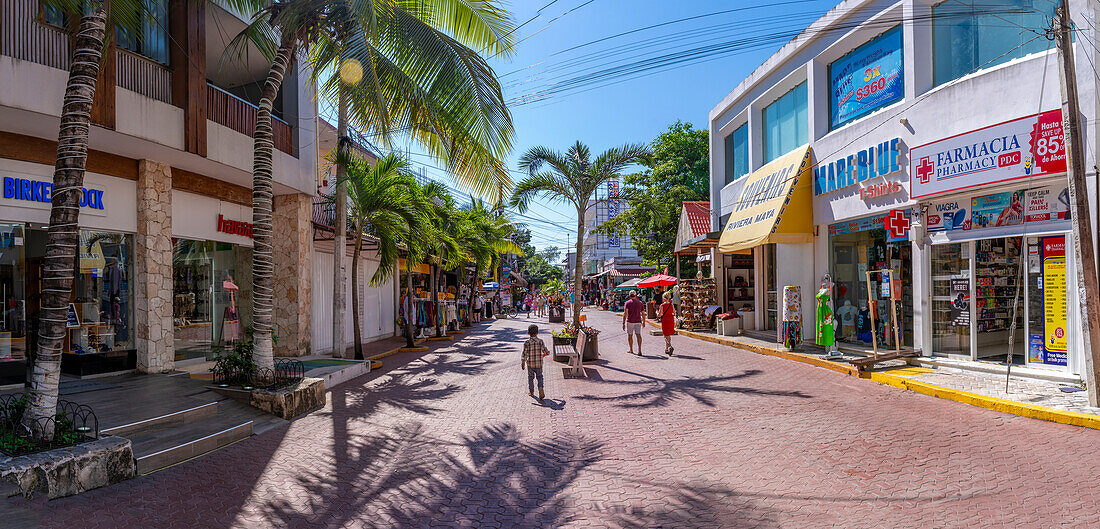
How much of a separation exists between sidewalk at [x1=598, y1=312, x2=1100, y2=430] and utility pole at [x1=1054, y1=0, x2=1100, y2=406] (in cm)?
62

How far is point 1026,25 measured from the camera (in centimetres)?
978

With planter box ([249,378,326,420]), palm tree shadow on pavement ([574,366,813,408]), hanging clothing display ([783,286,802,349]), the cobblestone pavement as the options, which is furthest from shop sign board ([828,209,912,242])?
planter box ([249,378,326,420])

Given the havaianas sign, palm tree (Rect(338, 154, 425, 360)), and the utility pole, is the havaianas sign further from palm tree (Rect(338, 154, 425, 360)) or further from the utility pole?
the utility pole

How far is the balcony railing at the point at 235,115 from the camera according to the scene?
11.5 meters

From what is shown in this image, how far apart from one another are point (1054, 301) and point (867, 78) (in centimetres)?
672

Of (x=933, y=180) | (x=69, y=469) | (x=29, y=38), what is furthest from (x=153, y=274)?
(x=933, y=180)

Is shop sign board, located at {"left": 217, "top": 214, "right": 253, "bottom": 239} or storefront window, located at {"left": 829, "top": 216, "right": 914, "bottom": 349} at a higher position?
shop sign board, located at {"left": 217, "top": 214, "right": 253, "bottom": 239}

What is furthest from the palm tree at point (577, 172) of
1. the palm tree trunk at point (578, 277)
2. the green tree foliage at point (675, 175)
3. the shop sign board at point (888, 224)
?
the green tree foliage at point (675, 175)

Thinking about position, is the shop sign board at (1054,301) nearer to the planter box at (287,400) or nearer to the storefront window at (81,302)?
the planter box at (287,400)

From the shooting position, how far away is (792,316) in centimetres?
1429

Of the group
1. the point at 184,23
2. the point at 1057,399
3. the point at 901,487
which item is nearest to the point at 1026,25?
the point at 1057,399

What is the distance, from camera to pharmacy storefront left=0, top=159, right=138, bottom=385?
29.6 feet

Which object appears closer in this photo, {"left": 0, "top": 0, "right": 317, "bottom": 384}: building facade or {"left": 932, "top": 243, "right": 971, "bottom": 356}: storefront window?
{"left": 0, "top": 0, "right": 317, "bottom": 384}: building facade

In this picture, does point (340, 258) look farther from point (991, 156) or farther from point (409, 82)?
point (991, 156)
